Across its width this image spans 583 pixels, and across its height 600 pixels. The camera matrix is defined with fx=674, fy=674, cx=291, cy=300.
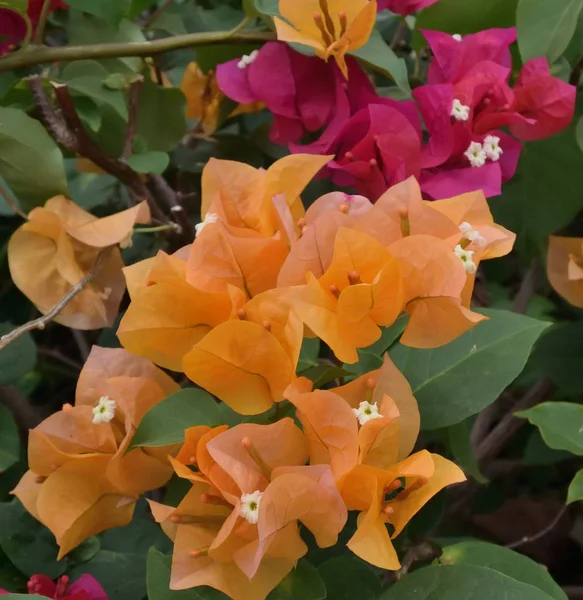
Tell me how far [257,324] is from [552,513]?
2.71 ft

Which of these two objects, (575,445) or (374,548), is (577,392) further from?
(374,548)

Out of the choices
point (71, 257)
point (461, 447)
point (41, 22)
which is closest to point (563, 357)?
point (461, 447)

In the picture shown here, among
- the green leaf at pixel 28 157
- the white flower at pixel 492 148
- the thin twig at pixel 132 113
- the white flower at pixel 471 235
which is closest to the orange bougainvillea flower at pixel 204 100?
the thin twig at pixel 132 113

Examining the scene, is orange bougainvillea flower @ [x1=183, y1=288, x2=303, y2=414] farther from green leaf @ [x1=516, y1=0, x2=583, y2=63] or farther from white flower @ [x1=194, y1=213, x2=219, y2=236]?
green leaf @ [x1=516, y1=0, x2=583, y2=63]

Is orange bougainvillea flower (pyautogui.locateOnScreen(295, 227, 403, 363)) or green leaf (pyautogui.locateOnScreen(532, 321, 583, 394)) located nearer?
orange bougainvillea flower (pyautogui.locateOnScreen(295, 227, 403, 363))

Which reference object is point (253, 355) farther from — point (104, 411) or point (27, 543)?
point (27, 543)

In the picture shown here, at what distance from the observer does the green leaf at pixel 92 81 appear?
655mm

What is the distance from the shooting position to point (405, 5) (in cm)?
64

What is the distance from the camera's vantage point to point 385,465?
44 centimetres

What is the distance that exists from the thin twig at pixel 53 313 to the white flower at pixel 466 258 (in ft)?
1.05

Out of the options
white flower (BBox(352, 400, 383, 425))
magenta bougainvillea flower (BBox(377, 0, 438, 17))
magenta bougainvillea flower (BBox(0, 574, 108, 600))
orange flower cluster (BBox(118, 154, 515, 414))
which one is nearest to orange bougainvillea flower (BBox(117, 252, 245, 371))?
orange flower cluster (BBox(118, 154, 515, 414))

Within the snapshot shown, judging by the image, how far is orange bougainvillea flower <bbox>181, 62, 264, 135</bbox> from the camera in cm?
81

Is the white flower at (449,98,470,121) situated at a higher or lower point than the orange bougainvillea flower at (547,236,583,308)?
higher

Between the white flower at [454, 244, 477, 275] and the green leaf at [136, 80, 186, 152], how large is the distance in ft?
1.34
